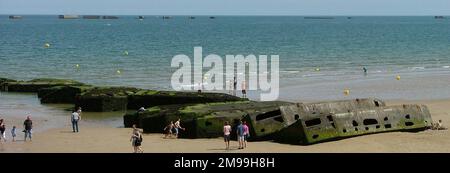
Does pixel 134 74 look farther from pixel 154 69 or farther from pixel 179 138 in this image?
pixel 179 138

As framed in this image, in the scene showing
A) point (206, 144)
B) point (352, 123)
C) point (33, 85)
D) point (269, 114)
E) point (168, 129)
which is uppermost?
point (33, 85)

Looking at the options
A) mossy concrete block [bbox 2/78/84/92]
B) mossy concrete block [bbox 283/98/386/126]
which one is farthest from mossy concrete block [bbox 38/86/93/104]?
mossy concrete block [bbox 283/98/386/126]

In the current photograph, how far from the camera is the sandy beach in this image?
24.4 metres

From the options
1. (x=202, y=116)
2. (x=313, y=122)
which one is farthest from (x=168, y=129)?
(x=313, y=122)

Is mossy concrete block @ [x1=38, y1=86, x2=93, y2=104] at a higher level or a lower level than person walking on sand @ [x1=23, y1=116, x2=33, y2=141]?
higher

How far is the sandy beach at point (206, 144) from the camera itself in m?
24.4

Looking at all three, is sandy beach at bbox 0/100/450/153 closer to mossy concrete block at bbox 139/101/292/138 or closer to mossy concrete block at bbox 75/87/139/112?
mossy concrete block at bbox 139/101/292/138

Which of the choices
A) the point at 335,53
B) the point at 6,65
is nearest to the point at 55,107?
the point at 6,65

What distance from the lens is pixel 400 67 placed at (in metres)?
68.1

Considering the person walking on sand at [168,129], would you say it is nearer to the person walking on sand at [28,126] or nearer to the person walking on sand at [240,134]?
the person walking on sand at [240,134]

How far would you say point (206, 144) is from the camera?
26.1m

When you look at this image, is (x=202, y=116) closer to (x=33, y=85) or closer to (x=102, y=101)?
(x=102, y=101)

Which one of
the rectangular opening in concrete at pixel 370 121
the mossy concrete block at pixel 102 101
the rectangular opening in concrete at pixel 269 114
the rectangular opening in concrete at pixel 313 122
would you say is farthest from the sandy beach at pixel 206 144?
the mossy concrete block at pixel 102 101
